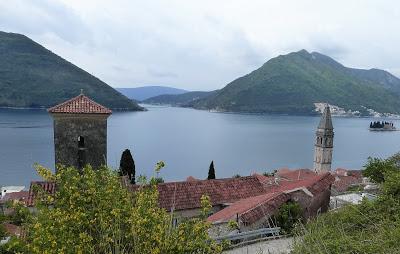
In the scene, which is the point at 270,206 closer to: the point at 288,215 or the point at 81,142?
the point at 288,215

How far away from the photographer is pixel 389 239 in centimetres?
592

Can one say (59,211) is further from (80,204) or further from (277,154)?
(277,154)

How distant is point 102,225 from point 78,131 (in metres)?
14.2

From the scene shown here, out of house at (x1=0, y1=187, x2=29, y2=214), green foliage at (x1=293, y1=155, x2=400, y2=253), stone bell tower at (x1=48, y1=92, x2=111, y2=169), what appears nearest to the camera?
green foliage at (x1=293, y1=155, x2=400, y2=253)

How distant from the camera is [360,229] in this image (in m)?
7.68

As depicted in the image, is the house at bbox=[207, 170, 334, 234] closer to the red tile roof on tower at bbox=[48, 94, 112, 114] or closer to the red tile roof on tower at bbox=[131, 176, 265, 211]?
the red tile roof on tower at bbox=[131, 176, 265, 211]

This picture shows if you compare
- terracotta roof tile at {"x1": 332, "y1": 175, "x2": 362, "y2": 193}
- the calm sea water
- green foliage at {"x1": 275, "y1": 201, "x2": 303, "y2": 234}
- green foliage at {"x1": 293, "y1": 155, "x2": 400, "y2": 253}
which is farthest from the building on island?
the calm sea water

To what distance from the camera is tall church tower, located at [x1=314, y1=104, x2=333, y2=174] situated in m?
50.6

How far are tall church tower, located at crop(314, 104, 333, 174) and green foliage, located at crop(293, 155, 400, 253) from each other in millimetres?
42158

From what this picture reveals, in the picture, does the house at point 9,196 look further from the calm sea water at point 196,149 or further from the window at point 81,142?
the calm sea water at point 196,149

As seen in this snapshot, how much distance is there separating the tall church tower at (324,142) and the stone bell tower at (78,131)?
126 feet

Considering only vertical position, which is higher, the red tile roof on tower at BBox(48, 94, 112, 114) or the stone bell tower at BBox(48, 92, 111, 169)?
the red tile roof on tower at BBox(48, 94, 112, 114)

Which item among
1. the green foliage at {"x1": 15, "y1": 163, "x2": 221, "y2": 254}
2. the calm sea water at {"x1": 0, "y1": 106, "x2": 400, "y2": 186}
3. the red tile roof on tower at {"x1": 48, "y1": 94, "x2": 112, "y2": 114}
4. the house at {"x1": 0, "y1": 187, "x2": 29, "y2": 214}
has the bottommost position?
the calm sea water at {"x1": 0, "y1": 106, "x2": 400, "y2": 186}

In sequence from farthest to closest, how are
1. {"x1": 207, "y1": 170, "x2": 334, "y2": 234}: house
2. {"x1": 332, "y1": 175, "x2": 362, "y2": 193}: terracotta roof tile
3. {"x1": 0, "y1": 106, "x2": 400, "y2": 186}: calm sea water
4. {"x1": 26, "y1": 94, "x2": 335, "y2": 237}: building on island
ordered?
{"x1": 0, "y1": 106, "x2": 400, "y2": 186}: calm sea water → {"x1": 332, "y1": 175, "x2": 362, "y2": 193}: terracotta roof tile → {"x1": 26, "y1": 94, "x2": 335, "y2": 237}: building on island → {"x1": 207, "y1": 170, "x2": 334, "y2": 234}: house
